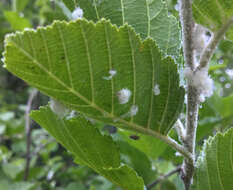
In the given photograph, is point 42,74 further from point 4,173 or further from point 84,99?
→ point 4,173

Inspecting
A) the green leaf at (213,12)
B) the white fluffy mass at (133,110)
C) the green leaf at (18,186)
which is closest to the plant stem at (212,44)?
the green leaf at (213,12)

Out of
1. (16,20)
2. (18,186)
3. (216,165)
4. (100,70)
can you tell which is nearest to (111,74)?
(100,70)

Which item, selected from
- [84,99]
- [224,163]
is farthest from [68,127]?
Answer: [224,163]

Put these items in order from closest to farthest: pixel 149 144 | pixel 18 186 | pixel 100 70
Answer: pixel 100 70, pixel 149 144, pixel 18 186

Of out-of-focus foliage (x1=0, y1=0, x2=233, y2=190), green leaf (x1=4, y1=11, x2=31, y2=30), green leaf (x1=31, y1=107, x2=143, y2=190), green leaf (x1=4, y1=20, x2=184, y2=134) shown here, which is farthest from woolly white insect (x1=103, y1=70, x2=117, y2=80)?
green leaf (x1=4, y1=11, x2=31, y2=30)

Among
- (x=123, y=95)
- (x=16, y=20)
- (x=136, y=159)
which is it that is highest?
(x=16, y=20)

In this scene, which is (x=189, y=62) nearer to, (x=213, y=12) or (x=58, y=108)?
(x=213, y=12)
